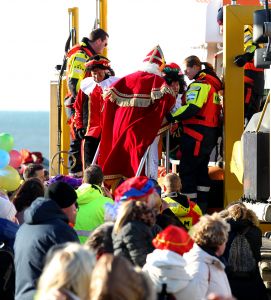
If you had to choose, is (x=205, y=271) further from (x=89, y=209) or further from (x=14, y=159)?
(x=14, y=159)

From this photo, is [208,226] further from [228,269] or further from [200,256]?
[228,269]

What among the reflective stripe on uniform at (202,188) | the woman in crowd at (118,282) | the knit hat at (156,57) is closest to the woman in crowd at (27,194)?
the reflective stripe on uniform at (202,188)

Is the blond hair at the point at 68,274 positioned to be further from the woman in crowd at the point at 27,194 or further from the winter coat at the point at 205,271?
the woman in crowd at the point at 27,194

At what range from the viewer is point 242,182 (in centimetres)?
1389

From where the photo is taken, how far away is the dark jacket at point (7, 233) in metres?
9.98

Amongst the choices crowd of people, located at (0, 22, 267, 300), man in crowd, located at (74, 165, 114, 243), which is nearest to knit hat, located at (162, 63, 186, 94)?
crowd of people, located at (0, 22, 267, 300)

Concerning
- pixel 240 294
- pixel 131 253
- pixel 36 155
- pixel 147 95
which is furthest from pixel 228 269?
pixel 36 155

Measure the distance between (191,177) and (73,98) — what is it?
269 cm

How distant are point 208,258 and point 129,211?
0.64m

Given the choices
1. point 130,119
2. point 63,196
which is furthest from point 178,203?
point 63,196

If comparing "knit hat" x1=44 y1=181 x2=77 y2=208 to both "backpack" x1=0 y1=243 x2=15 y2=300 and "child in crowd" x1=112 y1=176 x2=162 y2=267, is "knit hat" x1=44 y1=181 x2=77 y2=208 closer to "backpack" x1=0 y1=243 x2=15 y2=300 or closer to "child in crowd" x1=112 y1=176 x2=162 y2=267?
"child in crowd" x1=112 y1=176 x2=162 y2=267

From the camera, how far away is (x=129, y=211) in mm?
8414

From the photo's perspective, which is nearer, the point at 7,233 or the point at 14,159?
the point at 7,233

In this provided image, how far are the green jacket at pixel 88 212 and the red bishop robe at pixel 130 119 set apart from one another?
11.1 ft
